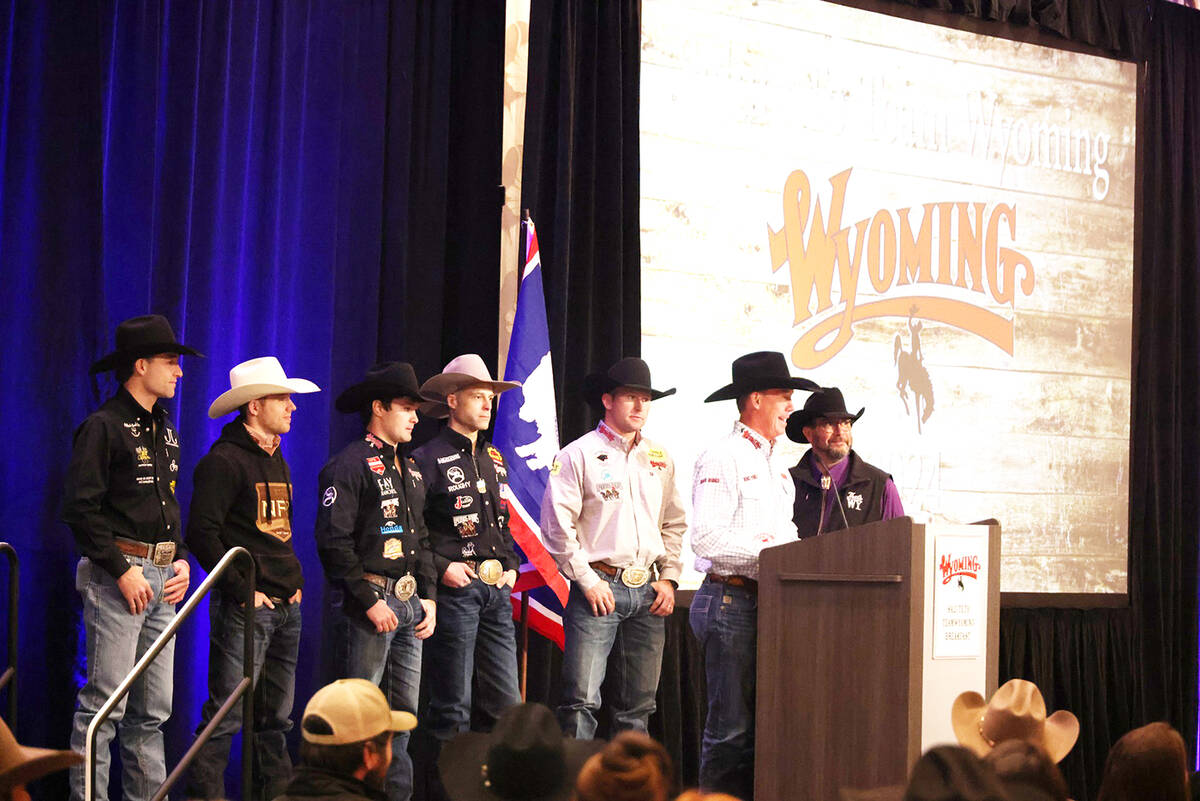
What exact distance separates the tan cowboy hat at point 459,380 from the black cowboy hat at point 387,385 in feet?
0.47

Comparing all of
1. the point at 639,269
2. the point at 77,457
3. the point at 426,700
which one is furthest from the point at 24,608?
the point at 639,269

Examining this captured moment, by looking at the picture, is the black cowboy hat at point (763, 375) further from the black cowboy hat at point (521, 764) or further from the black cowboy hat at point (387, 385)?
the black cowboy hat at point (521, 764)

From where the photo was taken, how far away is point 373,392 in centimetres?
452

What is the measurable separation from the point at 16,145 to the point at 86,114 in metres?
0.27

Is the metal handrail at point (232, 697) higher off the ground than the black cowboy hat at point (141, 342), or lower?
lower

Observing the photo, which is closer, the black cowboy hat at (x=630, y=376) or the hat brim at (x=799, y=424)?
the black cowboy hat at (x=630, y=376)

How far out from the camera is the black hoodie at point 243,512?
4.10m

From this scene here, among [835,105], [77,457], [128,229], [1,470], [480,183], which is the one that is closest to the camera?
[77,457]

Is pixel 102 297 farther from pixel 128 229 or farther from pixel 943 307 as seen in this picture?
pixel 943 307

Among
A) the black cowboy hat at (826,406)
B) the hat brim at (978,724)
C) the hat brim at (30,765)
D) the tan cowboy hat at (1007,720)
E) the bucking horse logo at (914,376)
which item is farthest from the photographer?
the bucking horse logo at (914,376)

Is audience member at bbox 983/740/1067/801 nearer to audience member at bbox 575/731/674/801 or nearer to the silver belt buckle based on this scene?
audience member at bbox 575/731/674/801

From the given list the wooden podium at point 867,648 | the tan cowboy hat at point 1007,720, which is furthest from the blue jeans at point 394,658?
the tan cowboy hat at point 1007,720

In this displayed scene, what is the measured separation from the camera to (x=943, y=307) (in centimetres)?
646

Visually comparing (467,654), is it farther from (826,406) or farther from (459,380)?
(826,406)
